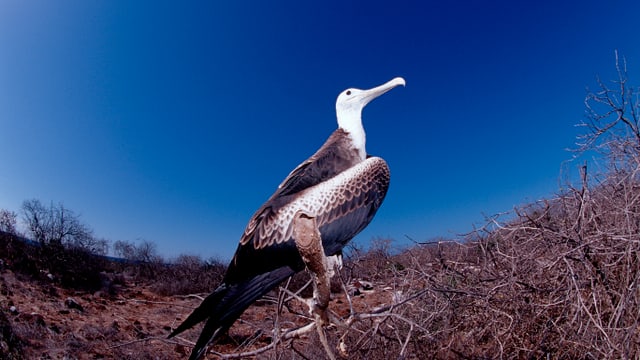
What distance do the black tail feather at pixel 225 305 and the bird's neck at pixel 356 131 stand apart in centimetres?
111

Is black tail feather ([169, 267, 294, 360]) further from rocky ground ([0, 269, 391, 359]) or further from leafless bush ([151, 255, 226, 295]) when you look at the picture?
leafless bush ([151, 255, 226, 295])

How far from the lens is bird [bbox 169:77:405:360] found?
2422 millimetres

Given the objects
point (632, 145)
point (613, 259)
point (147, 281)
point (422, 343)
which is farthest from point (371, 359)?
point (147, 281)

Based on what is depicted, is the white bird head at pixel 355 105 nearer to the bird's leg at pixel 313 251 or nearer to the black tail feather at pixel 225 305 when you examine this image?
the black tail feather at pixel 225 305

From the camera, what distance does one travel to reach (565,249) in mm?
2645

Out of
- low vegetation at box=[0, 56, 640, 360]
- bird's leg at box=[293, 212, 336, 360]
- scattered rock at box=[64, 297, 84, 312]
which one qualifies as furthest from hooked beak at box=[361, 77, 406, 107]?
scattered rock at box=[64, 297, 84, 312]

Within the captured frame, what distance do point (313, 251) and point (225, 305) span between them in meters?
1.17

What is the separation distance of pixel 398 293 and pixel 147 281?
500 inches

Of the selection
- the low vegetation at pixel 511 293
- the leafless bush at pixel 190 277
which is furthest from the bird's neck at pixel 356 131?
the leafless bush at pixel 190 277

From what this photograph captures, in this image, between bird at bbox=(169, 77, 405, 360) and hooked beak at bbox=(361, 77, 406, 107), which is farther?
hooked beak at bbox=(361, 77, 406, 107)

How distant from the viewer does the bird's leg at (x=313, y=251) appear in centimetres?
142

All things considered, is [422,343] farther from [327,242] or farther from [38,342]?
[38,342]

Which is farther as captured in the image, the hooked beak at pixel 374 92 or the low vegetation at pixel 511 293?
the hooked beak at pixel 374 92

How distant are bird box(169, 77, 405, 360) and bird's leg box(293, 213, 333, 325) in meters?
0.97
